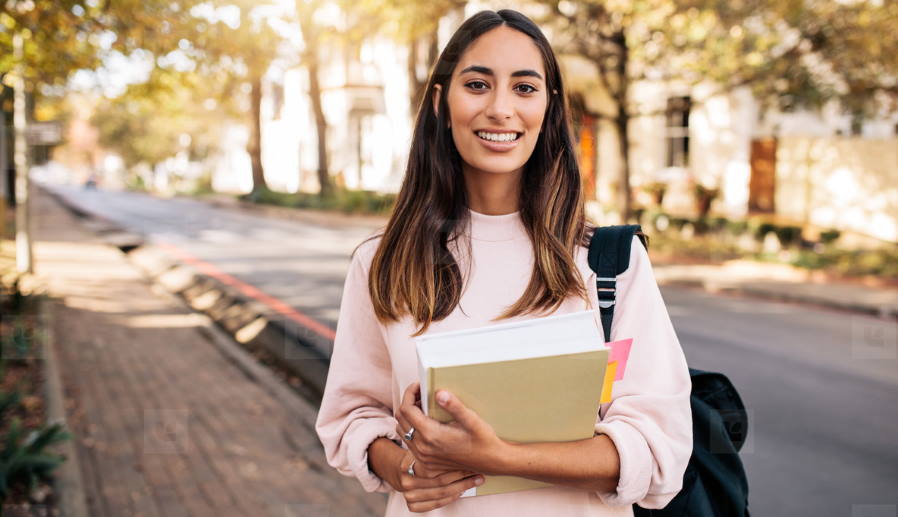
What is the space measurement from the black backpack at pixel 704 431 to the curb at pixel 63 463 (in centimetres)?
334

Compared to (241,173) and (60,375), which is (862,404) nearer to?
(60,375)

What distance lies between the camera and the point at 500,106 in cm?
181

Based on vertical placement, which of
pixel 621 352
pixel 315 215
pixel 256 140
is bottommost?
pixel 315 215

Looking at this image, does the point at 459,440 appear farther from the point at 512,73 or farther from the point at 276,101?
the point at 276,101

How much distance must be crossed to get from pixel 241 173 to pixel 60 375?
4890 cm

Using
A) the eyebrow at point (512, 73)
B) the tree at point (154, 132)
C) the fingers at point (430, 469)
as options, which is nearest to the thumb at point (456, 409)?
the fingers at point (430, 469)

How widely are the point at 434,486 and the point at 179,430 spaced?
439 cm

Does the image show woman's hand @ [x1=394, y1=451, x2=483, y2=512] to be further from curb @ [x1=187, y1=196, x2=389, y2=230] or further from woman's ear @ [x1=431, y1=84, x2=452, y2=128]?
curb @ [x1=187, y1=196, x2=389, y2=230]

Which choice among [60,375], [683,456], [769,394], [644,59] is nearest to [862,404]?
[769,394]

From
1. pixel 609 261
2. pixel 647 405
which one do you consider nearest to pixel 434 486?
pixel 647 405

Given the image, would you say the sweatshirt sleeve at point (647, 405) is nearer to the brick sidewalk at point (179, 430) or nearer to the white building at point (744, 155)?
the brick sidewalk at point (179, 430)

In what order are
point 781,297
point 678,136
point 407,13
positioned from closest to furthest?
point 781,297, point 407,13, point 678,136

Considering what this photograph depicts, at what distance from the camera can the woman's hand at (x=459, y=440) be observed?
4.83ft

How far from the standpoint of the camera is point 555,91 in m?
1.94
